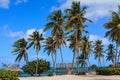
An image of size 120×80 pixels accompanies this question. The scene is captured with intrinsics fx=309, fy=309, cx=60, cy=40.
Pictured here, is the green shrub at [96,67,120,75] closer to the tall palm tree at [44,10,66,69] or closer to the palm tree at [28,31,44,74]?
the tall palm tree at [44,10,66,69]

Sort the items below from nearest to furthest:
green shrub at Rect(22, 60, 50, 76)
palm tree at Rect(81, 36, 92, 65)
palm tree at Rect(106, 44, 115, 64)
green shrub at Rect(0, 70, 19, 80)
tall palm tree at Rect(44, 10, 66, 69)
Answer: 1. green shrub at Rect(0, 70, 19, 80)
2. tall palm tree at Rect(44, 10, 66, 69)
3. green shrub at Rect(22, 60, 50, 76)
4. palm tree at Rect(81, 36, 92, 65)
5. palm tree at Rect(106, 44, 115, 64)

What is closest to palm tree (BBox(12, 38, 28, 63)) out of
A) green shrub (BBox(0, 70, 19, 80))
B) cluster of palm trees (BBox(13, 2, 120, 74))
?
cluster of palm trees (BBox(13, 2, 120, 74))

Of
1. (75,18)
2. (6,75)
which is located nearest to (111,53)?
(75,18)

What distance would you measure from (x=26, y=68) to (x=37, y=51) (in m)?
8.41

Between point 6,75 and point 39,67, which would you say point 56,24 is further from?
point 6,75

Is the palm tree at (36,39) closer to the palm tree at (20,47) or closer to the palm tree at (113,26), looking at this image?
the palm tree at (20,47)

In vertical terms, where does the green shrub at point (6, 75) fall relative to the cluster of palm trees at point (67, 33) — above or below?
below

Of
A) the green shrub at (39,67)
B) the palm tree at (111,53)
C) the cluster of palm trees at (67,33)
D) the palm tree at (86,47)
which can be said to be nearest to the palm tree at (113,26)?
the cluster of palm trees at (67,33)

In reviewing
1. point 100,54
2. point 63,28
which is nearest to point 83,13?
point 63,28

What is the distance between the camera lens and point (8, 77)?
2319 centimetres

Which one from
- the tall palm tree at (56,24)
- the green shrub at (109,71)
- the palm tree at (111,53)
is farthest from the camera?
the palm tree at (111,53)

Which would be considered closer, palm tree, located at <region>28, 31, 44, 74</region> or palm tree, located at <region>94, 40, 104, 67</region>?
palm tree, located at <region>28, 31, 44, 74</region>

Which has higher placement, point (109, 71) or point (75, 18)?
point (75, 18)

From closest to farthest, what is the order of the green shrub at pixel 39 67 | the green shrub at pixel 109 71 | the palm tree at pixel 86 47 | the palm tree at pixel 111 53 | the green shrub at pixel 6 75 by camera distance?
the green shrub at pixel 6 75
the green shrub at pixel 109 71
the green shrub at pixel 39 67
the palm tree at pixel 86 47
the palm tree at pixel 111 53
